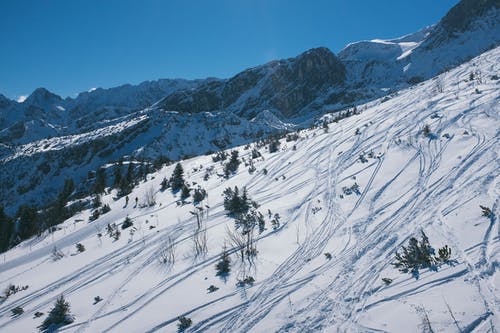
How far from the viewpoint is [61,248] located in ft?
36.6

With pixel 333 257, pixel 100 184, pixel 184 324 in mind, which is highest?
pixel 100 184

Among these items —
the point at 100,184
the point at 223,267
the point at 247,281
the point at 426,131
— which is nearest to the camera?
the point at 247,281

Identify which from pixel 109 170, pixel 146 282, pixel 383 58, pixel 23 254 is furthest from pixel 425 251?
pixel 383 58

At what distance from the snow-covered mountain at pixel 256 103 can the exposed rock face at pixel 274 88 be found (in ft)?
1.67

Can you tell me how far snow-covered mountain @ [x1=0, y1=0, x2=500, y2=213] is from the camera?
7225 cm

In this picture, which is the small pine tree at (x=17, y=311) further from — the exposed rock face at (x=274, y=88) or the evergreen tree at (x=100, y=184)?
the exposed rock face at (x=274, y=88)

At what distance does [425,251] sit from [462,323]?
1.43 meters

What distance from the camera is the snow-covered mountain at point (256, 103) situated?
72.2 meters

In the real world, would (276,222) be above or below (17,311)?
above

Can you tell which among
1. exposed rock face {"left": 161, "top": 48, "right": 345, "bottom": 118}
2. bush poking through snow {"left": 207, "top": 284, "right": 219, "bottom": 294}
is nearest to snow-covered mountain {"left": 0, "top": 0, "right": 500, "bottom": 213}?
exposed rock face {"left": 161, "top": 48, "right": 345, "bottom": 118}

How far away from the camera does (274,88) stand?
14800 centimetres

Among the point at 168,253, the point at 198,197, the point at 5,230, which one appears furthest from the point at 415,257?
the point at 5,230

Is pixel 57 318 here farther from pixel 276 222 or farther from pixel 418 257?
pixel 418 257

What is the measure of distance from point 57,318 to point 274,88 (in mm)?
149853
